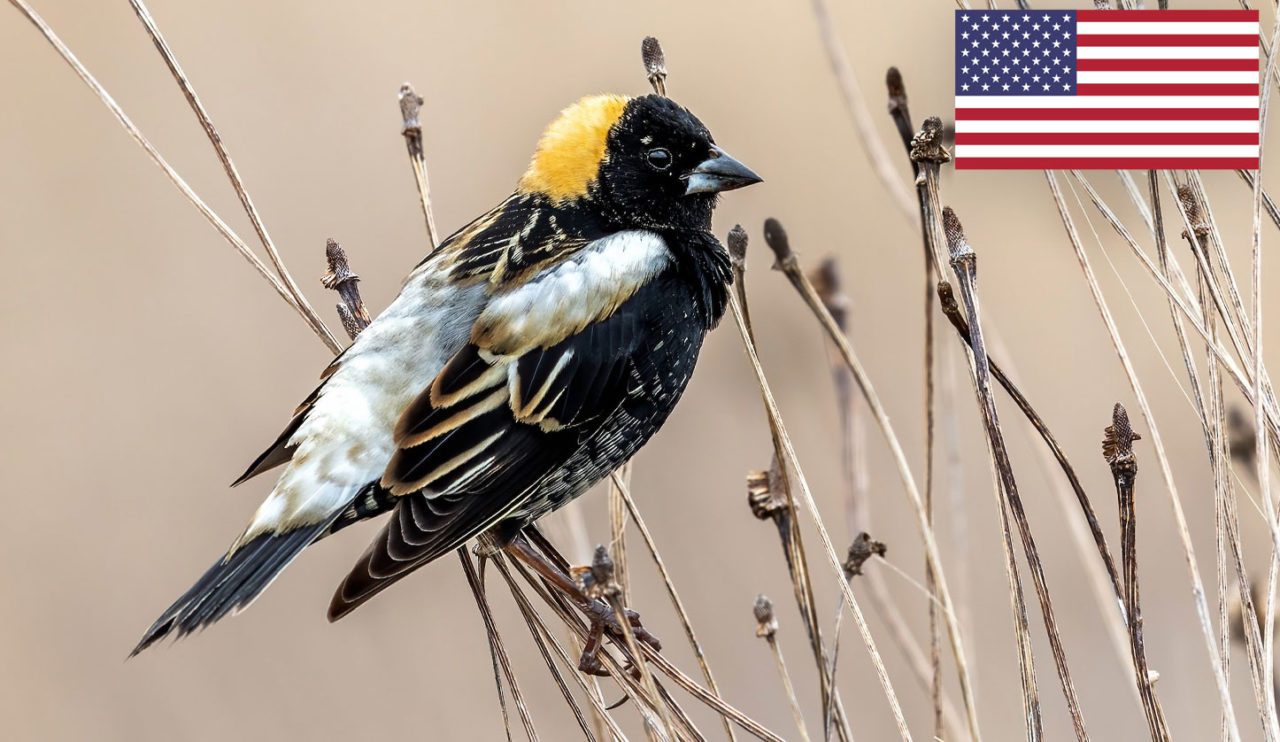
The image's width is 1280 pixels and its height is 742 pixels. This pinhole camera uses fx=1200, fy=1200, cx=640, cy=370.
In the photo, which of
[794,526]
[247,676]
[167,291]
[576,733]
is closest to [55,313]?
[167,291]

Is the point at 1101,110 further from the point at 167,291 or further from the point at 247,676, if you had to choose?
the point at 167,291

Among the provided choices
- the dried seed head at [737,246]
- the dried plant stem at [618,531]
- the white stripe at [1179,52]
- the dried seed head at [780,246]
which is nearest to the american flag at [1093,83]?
the white stripe at [1179,52]

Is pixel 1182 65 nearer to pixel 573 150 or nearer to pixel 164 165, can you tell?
pixel 573 150

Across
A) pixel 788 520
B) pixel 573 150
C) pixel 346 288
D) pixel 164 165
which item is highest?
pixel 164 165

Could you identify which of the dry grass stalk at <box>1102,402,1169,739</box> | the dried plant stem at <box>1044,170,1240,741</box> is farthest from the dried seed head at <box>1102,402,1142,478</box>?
the dried plant stem at <box>1044,170,1240,741</box>

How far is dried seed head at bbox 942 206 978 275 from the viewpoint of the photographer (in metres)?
1.62

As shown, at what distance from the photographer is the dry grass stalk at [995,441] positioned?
1564mm

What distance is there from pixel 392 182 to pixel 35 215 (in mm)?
1277

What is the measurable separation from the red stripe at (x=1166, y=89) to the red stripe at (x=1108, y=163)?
0.19 metres

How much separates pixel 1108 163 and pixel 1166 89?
23cm

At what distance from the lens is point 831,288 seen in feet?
8.02

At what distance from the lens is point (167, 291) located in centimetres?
425

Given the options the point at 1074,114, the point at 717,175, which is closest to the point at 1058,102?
the point at 1074,114

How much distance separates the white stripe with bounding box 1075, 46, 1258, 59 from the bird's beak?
0.77 metres
